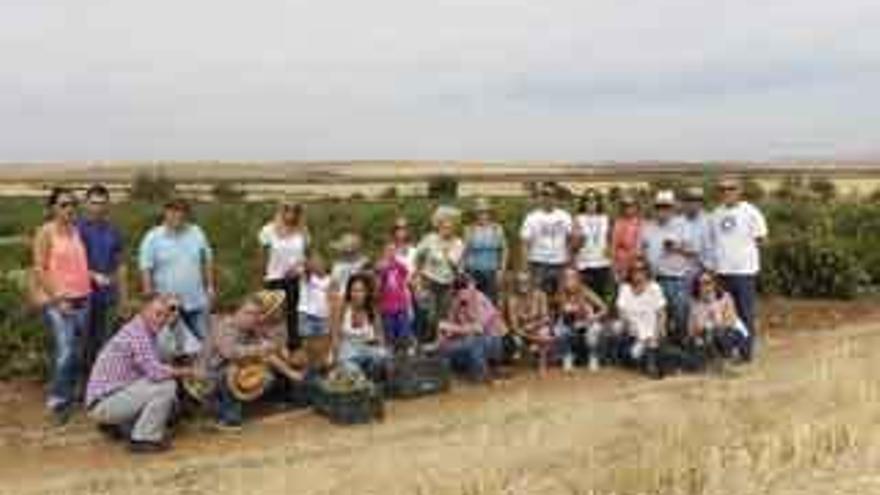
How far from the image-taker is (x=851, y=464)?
10.8 meters

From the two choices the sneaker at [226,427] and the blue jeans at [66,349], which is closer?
the blue jeans at [66,349]

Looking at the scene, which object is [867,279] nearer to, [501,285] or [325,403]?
[501,285]

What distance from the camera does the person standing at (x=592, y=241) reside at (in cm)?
1483

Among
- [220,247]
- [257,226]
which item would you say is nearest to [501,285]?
[220,247]

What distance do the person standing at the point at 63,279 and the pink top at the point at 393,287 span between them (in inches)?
101

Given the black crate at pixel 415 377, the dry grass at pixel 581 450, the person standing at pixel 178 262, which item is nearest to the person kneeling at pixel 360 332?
the black crate at pixel 415 377

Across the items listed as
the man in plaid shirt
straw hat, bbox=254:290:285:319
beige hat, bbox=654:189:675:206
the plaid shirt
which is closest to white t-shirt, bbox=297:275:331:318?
straw hat, bbox=254:290:285:319

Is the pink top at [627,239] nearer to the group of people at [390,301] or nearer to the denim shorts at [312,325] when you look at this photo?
the group of people at [390,301]

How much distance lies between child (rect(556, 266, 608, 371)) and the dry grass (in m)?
0.85

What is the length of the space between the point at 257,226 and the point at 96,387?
22193 millimetres

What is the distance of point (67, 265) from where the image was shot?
11984mm

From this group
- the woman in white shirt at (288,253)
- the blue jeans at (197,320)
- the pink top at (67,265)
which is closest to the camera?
the pink top at (67,265)

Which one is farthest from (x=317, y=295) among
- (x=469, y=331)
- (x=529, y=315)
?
(x=529, y=315)

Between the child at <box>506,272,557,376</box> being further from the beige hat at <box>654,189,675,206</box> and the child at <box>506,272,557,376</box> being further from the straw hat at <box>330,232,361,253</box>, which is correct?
the straw hat at <box>330,232,361,253</box>
